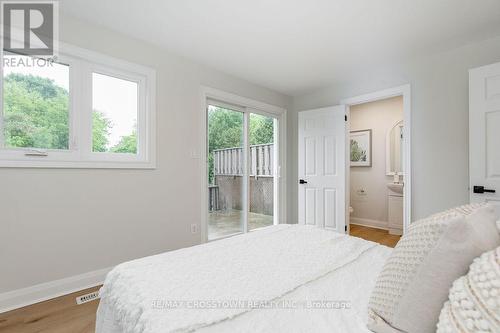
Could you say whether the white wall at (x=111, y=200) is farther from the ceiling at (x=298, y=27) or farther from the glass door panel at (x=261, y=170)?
the glass door panel at (x=261, y=170)

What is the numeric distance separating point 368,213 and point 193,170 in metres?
3.59

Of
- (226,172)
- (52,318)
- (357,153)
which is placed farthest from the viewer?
(357,153)

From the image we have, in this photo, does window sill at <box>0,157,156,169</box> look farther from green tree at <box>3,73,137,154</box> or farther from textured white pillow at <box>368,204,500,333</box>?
textured white pillow at <box>368,204,500,333</box>

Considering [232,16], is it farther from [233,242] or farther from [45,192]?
[45,192]

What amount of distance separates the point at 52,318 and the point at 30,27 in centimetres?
229

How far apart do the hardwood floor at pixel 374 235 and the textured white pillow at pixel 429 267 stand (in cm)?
339

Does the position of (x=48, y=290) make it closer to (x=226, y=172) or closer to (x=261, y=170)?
(x=226, y=172)

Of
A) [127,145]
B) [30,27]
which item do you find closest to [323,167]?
[127,145]

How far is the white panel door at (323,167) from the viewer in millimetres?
3648

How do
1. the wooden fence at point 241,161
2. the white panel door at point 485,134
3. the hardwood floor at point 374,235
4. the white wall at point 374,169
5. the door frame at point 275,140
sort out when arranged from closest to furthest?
the white panel door at point 485,134 < the door frame at point 275,140 < the wooden fence at point 241,161 < the hardwood floor at point 374,235 < the white wall at point 374,169

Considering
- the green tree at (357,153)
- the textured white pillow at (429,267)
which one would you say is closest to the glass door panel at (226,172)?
the green tree at (357,153)

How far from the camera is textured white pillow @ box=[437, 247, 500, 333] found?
0.48 m

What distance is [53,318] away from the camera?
5.96 feet

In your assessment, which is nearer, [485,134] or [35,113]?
[35,113]
